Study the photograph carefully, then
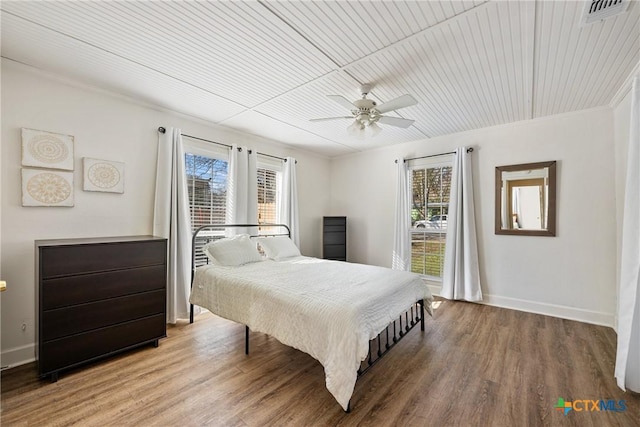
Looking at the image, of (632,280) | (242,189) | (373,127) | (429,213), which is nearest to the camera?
(632,280)

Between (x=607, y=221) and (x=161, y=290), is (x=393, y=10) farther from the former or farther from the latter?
(x=607, y=221)

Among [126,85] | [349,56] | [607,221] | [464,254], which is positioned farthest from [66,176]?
[607,221]

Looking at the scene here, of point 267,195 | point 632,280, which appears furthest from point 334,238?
point 632,280

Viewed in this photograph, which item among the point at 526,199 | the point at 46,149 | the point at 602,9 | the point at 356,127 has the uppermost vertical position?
the point at 602,9

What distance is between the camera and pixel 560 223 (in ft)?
11.2

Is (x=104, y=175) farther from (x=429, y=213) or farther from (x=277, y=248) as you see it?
(x=429, y=213)

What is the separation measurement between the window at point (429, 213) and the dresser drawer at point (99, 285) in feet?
12.6

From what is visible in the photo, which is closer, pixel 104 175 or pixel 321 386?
pixel 321 386

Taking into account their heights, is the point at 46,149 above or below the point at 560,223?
above

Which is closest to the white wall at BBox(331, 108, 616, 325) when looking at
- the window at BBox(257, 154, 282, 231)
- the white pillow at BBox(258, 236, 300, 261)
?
the window at BBox(257, 154, 282, 231)

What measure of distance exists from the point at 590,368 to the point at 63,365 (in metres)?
4.43

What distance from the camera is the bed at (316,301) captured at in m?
1.78

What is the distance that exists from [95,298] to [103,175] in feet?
4.21

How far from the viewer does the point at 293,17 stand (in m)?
1.78
